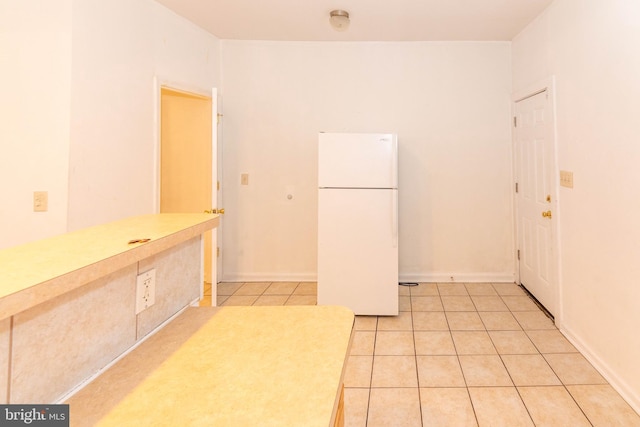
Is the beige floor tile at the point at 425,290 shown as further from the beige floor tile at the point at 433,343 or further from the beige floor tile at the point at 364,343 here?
the beige floor tile at the point at 364,343

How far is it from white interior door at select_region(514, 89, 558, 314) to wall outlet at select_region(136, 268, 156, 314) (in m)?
2.77

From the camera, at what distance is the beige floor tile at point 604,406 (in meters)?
1.69

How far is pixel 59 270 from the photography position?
2.12 feet

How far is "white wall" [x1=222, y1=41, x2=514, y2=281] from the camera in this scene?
3.62m

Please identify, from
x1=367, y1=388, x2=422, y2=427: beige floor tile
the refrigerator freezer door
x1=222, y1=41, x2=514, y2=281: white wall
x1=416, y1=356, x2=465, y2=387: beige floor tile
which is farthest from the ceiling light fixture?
x1=367, y1=388, x2=422, y2=427: beige floor tile

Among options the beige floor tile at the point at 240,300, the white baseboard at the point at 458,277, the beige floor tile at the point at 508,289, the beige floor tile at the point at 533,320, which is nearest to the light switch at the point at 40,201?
the beige floor tile at the point at 240,300

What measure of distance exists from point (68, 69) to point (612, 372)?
3.54 metres

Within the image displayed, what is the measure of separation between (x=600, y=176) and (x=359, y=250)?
1657 millimetres

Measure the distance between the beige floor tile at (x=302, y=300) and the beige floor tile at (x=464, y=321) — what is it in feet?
3.85

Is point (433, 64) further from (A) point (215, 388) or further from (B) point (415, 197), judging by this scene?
(A) point (215, 388)

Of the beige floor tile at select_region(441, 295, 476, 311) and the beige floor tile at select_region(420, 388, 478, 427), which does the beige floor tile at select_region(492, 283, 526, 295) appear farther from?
the beige floor tile at select_region(420, 388, 478, 427)

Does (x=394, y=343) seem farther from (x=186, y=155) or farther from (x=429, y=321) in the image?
(x=186, y=155)

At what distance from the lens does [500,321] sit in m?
2.80

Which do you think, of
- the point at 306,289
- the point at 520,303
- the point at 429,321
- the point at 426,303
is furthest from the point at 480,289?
the point at 306,289
